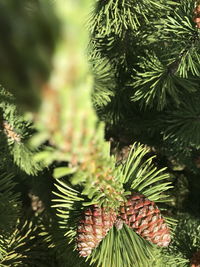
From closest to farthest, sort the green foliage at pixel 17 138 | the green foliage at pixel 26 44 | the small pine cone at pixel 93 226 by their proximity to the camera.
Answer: the green foliage at pixel 26 44 < the small pine cone at pixel 93 226 < the green foliage at pixel 17 138

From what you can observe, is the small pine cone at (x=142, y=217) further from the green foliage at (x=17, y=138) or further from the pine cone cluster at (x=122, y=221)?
the green foliage at (x=17, y=138)

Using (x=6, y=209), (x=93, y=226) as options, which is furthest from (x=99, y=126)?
(x=6, y=209)

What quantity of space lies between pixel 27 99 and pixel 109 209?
1.33ft

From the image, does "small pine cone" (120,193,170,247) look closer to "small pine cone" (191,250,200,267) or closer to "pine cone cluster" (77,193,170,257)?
"pine cone cluster" (77,193,170,257)

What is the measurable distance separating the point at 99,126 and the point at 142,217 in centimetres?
30

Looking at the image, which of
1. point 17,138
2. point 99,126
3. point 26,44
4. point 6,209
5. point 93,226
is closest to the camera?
A: point 26,44

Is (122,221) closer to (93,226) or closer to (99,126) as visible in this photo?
(93,226)

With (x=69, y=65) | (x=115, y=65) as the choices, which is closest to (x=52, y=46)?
(x=69, y=65)

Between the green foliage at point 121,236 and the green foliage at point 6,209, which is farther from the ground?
the green foliage at point 6,209

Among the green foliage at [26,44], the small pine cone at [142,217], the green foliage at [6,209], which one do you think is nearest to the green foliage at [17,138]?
the green foliage at [6,209]

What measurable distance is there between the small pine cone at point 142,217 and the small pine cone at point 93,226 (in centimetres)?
3

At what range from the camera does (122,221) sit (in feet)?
2.08

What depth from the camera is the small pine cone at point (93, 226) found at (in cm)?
61

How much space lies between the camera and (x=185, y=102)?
3.31ft
